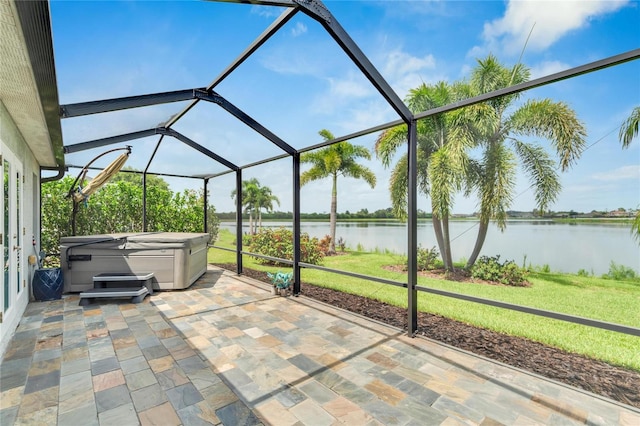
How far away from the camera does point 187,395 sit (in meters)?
2.24

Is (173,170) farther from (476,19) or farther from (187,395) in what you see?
(476,19)

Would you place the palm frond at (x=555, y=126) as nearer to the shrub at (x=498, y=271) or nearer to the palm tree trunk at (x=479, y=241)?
the palm tree trunk at (x=479, y=241)

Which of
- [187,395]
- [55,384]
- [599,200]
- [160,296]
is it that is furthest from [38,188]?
[599,200]

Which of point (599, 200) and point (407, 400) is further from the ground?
point (599, 200)

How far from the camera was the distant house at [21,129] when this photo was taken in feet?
5.52

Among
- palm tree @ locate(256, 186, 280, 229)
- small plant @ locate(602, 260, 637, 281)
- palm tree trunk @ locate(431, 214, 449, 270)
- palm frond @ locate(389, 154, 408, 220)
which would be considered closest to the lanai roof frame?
small plant @ locate(602, 260, 637, 281)

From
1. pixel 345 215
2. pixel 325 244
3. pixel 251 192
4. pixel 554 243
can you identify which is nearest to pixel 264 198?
pixel 251 192

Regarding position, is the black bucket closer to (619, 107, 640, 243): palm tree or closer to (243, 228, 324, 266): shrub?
(243, 228, 324, 266): shrub

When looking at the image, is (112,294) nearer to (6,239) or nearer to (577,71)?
(6,239)

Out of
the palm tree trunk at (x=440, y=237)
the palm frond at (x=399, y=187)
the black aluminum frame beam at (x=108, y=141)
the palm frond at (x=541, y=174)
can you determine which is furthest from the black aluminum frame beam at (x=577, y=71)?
the black aluminum frame beam at (x=108, y=141)

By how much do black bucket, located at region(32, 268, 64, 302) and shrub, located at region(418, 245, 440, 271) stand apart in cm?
735

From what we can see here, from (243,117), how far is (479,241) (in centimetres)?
489

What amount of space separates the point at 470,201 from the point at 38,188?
28.7 ft

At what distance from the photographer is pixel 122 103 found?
12.4 ft
